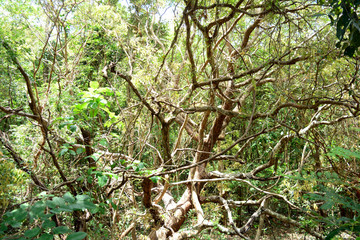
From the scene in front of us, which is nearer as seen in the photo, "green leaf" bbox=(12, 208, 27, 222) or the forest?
"green leaf" bbox=(12, 208, 27, 222)

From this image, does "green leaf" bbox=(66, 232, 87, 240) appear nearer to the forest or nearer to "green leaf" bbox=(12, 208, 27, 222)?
the forest

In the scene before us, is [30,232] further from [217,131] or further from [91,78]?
[91,78]

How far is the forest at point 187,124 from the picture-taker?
1666 millimetres

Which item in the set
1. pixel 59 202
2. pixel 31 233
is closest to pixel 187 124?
pixel 59 202

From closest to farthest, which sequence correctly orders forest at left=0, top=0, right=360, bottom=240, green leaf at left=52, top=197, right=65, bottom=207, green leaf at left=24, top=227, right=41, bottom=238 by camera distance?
1. green leaf at left=24, top=227, right=41, bottom=238
2. green leaf at left=52, top=197, right=65, bottom=207
3. forest at left=0, top=0, right=360, bottom=240

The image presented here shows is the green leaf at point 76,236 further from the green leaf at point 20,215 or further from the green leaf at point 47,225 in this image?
the green leaf at point 20,215

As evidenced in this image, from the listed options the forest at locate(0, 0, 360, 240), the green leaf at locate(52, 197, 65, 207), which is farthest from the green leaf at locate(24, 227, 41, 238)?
the green leaf at locate(52, 197, 65, 207)

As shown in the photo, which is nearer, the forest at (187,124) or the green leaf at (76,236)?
the green leaf at (76,236)

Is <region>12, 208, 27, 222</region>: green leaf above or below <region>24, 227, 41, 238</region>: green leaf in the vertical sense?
above

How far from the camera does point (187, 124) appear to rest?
4.16 meters

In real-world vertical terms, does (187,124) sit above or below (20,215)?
above

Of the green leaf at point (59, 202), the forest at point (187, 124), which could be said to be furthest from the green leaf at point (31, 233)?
the green leaf at point (59, 202)

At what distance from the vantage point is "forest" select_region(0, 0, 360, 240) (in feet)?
5.47

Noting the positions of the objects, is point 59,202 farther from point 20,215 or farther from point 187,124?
point 187,124
